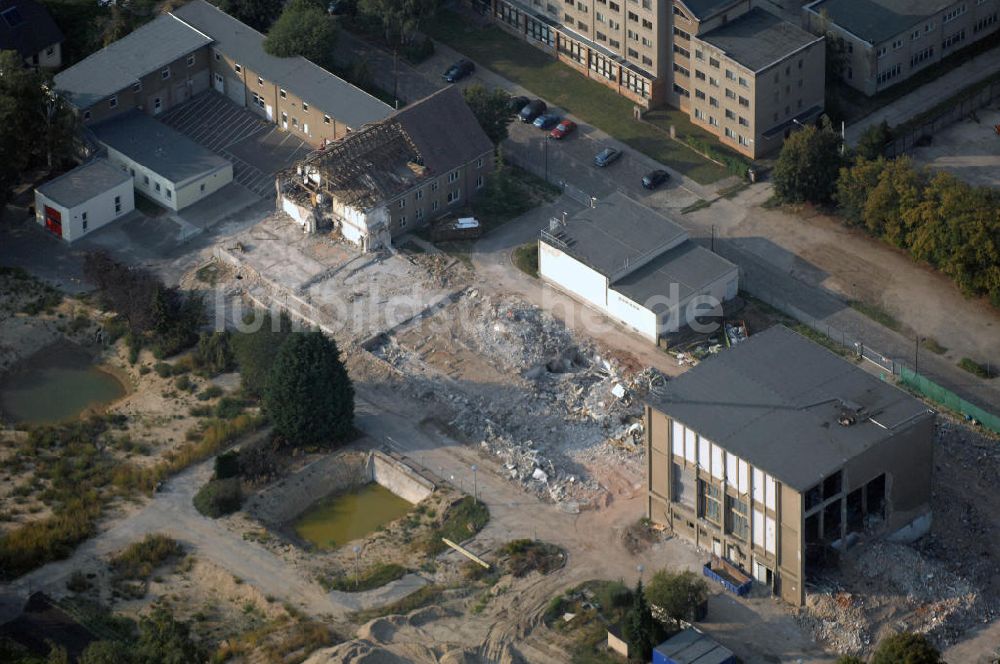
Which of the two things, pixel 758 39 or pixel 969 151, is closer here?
pixel 969 151

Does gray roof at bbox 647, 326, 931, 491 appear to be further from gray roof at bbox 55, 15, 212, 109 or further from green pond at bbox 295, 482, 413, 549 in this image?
gray roof at bbox 55, 15, 212, 109

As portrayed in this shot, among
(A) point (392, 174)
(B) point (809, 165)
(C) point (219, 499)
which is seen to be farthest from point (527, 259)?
(C) point (219, 499)

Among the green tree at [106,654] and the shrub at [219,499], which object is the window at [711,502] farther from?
the green tree at [106,654]

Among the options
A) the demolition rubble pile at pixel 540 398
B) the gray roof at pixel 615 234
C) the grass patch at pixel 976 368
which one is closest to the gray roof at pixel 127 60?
the demolition rubble pile at pixel 540 398

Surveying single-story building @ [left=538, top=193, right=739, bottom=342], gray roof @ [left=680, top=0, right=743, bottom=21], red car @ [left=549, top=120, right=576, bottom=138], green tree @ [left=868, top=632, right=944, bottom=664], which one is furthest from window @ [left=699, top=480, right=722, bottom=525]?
gray roof @ [left=680, top=0, right=743, bottom=21]

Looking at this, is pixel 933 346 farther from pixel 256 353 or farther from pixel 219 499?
pixel 219 499

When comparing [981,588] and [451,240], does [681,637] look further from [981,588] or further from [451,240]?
[451,240]

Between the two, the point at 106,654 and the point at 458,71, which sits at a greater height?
the point at 458,71
